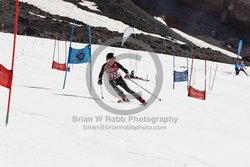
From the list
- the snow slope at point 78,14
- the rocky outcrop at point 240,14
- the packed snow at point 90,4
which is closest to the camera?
the snow slope at point 78,14

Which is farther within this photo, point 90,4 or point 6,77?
point 90,4

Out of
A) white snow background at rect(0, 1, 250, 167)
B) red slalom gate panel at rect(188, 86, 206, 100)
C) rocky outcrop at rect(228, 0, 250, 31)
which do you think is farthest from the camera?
rocky outcrop at rect(228, 0, 250, 31)

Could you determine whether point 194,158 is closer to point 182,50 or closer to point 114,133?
point 114,133

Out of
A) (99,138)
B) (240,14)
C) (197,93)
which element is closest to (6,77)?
(99,138)

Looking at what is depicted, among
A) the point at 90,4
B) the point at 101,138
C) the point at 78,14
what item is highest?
the point at 90,4

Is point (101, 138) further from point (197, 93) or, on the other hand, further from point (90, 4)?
point (90, 4)

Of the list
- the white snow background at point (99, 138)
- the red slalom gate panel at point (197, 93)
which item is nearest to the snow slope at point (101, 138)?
the white snow background at point (99, 138)

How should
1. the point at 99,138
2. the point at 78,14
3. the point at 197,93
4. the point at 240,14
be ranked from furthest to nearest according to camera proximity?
the point at 240,14 → the point at 78,14 → the point at 197,93 → the point at 99,138

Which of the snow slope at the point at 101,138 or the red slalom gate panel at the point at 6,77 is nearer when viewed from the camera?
the snow slope at the point at 101,138

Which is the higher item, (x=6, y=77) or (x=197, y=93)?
(x=6, y=77)

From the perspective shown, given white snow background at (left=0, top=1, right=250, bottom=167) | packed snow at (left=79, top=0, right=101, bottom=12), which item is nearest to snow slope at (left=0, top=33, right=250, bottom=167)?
white snow background at (left=0, top=1, right=250, bottom=167)

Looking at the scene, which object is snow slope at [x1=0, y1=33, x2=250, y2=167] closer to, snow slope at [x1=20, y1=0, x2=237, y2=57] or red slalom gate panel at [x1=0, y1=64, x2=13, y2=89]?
red slalom gate panel at [x1=0, y1=64, x2=13, y2=89]

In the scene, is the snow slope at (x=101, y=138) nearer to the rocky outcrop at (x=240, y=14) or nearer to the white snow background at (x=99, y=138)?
the white snow background at (x=99, y=138)

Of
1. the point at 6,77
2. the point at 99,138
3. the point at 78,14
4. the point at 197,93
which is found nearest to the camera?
the point at 6,77
